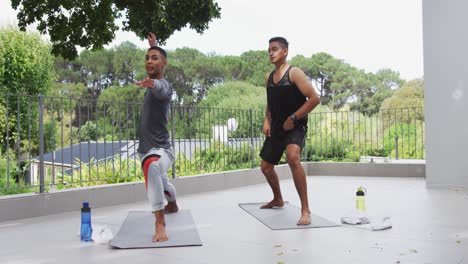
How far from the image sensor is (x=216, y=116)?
344 inches

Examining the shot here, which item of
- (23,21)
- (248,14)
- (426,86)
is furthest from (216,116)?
(248,14)

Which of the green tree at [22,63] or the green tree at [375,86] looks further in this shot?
the green tree at [375,86]

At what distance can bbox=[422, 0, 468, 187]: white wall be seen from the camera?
7.72m

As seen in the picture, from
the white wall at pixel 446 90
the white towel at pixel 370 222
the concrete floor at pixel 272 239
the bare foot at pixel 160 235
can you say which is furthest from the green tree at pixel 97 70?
the bare foot at pixel 160 235

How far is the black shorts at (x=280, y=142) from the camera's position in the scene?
505 cm

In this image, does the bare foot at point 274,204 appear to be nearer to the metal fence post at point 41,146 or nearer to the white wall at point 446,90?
the metal fence post at point 41,146

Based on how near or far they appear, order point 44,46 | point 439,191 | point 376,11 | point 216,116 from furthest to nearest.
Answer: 1. point 376,11
2. point 44,46
3. point 216,116
4. point 439,191

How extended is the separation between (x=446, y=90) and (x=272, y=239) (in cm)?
517

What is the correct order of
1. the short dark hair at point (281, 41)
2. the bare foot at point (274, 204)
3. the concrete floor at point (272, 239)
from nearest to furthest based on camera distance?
1. the concrete floor at point (272, 239)
2. the short dark hair at point (281, 41)
3. the bare foot at point (274, 204)

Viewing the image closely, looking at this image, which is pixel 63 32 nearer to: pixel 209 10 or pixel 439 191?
pixel 209 10

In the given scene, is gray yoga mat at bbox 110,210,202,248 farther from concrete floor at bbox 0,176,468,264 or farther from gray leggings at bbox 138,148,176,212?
gray leggings at bbox 138,148,176,212

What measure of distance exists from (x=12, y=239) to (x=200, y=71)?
49132mm

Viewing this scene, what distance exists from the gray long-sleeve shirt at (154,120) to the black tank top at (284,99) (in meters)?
1.32

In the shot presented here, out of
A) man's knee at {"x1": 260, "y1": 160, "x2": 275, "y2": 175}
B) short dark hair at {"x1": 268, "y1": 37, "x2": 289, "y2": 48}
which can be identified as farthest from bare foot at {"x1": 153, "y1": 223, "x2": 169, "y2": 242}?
short dark hair at {"x1": 268, "y1": 37, "x2": 289, "y2": 48}
